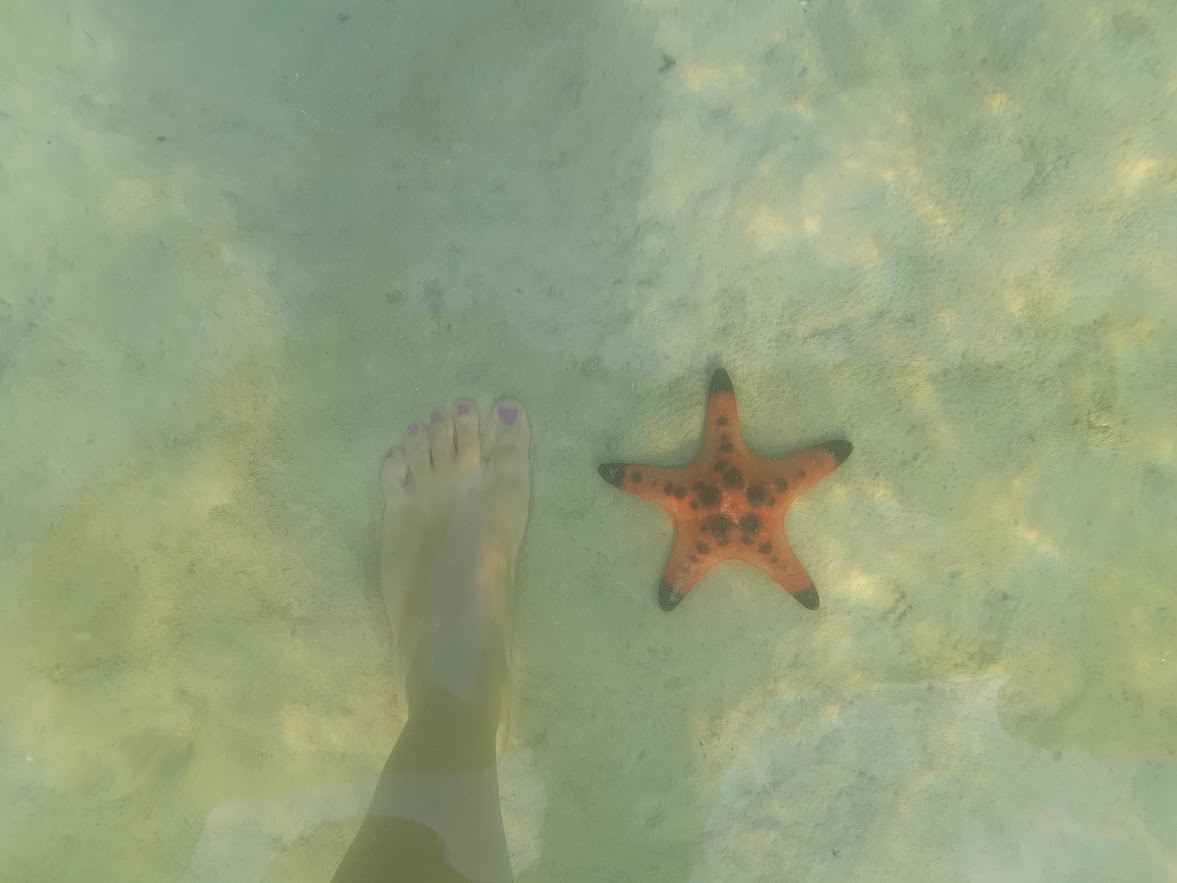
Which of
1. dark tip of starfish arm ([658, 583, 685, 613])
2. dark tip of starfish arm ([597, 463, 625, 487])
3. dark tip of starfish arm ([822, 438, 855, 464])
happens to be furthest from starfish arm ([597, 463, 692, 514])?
dark tip of starfish arm ([822, 438, 855, 464])

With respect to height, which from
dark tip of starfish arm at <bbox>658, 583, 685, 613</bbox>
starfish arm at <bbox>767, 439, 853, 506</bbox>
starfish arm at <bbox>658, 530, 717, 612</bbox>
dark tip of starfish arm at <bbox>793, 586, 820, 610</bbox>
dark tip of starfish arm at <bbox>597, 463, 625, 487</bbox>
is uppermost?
dark tip of starfish arm at <bbox>597, 463, 625, 487</bbox>

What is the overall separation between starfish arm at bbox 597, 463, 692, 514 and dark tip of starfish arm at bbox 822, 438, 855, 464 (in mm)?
610

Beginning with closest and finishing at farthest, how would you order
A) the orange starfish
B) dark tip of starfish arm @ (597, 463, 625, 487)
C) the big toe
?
the orange starfish, dark tip of starfish arm @ (597, 463, 625, 487), the big toe

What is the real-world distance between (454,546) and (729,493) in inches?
55.3

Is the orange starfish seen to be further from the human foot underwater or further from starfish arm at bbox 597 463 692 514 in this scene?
the human foot underwater

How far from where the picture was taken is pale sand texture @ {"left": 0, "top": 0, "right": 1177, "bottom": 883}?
3.18 meters

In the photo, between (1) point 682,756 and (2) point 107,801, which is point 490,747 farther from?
(2) point 107,801

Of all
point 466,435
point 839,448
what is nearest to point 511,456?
point 466,435

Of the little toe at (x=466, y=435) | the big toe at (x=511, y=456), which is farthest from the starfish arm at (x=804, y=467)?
the little toe at (x=466, y=435)

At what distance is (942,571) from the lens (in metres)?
3.38

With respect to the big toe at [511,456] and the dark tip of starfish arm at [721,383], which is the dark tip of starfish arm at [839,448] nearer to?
the dark tip of starfish arm at [721,383]

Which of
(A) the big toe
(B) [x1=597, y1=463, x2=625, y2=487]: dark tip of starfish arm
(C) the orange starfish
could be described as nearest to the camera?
(C) the orange starfish

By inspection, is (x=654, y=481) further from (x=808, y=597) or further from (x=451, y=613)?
(x=451, y=613)

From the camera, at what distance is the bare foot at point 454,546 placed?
3.48 meters
